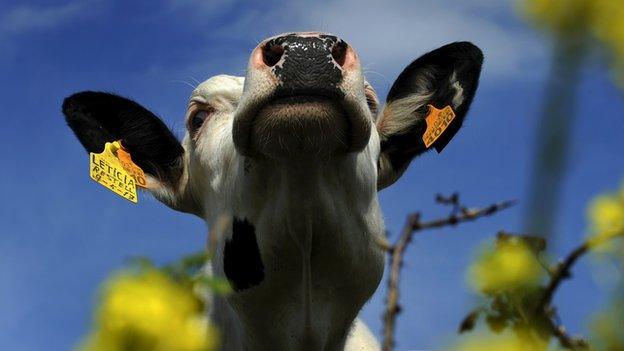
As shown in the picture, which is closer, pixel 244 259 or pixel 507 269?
pixel 507 269

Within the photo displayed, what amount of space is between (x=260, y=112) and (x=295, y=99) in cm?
15

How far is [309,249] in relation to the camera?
396 centimetres

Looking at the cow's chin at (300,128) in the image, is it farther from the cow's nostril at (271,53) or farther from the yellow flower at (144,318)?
the yellow flower at (144,318)


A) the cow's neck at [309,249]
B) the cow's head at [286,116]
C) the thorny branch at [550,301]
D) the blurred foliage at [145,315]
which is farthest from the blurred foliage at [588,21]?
the cow's neck at [309,249]

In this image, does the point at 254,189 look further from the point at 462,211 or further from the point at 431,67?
the point at 462,211

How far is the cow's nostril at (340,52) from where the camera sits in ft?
11.5

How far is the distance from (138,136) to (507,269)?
459cm

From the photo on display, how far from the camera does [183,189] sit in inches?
195

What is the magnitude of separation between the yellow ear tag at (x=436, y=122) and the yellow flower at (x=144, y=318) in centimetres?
440

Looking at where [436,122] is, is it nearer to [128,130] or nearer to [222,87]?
[222,87]

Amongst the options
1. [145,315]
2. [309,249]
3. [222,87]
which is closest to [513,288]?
[145,315]

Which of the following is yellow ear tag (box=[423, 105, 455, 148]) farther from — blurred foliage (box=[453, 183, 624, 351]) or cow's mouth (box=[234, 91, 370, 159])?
blurred foliage (box=[453, 183, 624, 351])

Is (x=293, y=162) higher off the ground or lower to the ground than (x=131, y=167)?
lower

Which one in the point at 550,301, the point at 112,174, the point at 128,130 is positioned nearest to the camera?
the point at 550,301
